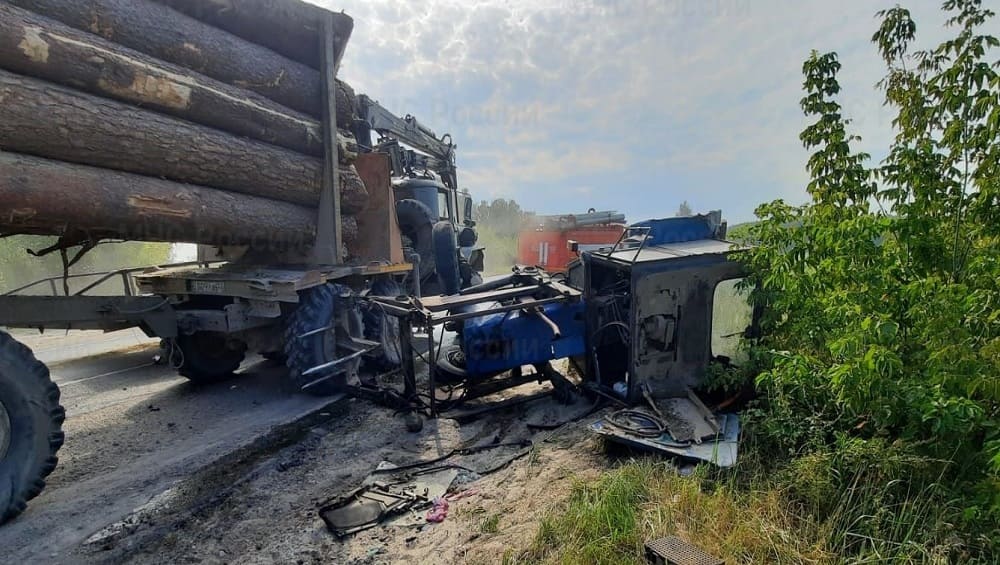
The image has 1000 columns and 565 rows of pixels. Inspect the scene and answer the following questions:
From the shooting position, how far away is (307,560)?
2.82 metres

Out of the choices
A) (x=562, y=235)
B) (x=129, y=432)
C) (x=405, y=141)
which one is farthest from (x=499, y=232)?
(x=129, y=432)

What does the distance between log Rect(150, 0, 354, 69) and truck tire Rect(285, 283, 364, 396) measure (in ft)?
9.02

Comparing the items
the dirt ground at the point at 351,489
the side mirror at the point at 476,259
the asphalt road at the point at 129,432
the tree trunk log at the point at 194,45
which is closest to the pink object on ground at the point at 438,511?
the dirt ground at the point at 351,489

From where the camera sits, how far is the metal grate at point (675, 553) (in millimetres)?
2371

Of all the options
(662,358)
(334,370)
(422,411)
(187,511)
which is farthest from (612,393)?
(187,511)

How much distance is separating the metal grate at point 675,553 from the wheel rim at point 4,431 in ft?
12.9

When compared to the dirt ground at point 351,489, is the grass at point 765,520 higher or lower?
higher

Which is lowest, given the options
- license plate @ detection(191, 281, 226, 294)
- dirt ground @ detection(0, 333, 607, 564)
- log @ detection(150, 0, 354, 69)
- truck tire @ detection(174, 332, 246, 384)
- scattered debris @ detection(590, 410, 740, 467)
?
dirt ground @ detection(0, 333, 607, 564)

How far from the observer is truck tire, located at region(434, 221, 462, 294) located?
8.28m

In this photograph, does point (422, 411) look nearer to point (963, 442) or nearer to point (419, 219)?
point (963, 442)

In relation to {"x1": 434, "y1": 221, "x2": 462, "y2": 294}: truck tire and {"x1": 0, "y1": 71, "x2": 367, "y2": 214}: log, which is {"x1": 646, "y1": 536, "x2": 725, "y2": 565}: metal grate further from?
{"x1": 434, "y1": 221, "x2": 462, "y2": 294}: truck tire

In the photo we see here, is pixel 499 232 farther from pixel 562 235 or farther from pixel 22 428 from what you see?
pixel 22 428

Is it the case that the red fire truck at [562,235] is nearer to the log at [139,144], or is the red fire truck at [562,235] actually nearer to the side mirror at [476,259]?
the side mirror at [476,259]

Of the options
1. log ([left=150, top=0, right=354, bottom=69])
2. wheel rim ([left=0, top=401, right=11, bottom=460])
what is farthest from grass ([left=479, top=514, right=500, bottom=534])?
log ([left=150, top=0, right=354, bottom=69])
